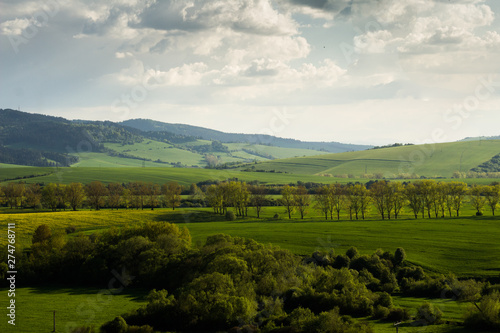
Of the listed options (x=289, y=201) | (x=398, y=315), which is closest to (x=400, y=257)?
(x=398, y=315)

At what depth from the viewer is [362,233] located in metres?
86.4

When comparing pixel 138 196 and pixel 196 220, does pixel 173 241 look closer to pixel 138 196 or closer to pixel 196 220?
pixel 196 220

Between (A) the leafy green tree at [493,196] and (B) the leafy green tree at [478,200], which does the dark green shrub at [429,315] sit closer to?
(B) the leafy green tree at [478,200]

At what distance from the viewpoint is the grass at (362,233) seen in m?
67.9

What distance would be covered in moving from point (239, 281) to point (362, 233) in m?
41.0

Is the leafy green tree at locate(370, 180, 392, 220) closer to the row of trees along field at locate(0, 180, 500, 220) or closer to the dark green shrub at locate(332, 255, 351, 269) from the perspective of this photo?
the row of trees along field at locate(0, 180, 500, 220)

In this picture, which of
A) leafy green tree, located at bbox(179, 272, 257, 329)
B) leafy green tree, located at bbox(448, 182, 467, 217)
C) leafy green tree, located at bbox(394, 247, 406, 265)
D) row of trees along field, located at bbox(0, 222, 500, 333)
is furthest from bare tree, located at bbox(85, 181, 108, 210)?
leafy green tree, located at bbox(448, 182, 467, 217)

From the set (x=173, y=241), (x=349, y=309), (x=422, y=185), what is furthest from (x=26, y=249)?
(x=422, y=185)

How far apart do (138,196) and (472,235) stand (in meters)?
94.2

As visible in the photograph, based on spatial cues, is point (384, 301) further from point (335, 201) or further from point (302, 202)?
point (302, 202)

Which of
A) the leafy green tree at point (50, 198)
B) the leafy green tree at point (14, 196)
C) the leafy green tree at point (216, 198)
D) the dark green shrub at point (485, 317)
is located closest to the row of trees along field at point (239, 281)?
the dark green shrub at point (485, 317)

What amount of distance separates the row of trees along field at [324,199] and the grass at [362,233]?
1108cm

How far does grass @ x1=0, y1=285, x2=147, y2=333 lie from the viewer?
150ft

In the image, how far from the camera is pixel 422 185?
380 ft
